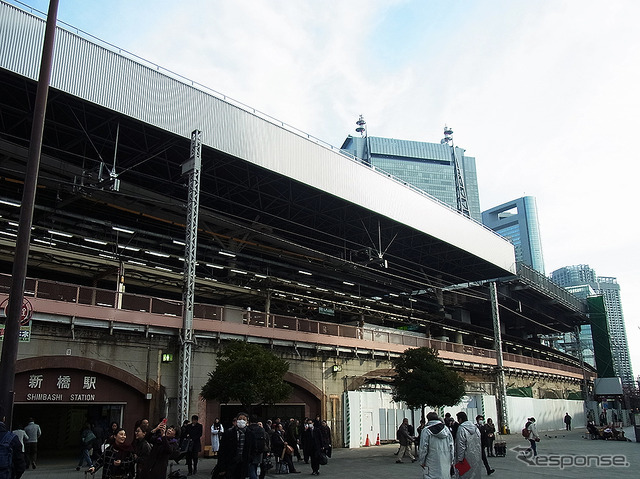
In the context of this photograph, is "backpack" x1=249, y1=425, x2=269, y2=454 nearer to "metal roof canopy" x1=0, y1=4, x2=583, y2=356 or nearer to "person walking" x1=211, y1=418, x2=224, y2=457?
"person walking" x1=211, y1=418, x2=224, y2=457

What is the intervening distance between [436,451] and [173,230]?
84.3 ft

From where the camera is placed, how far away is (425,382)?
23.7 metres

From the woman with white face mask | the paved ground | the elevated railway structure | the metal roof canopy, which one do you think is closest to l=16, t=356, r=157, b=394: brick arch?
the elevated railway structure

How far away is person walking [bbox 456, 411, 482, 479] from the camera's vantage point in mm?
9750

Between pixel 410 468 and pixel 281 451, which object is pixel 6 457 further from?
pixel 410 468

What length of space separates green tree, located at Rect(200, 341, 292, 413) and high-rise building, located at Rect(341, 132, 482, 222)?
140682 mm

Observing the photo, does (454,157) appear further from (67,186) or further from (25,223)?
(25,223)

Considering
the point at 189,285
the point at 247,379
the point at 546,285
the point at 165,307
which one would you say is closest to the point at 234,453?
the point at 247,379

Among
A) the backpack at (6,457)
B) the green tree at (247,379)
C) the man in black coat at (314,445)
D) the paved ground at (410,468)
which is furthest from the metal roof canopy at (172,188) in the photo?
the backpack at (6,457)

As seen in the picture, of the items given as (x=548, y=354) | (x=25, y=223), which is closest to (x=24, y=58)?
(x=25, y=223)

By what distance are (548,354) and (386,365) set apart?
44099 millimetres

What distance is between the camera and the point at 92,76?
21.6 metres

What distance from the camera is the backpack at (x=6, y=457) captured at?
283 inches

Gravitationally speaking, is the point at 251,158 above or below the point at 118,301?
above
